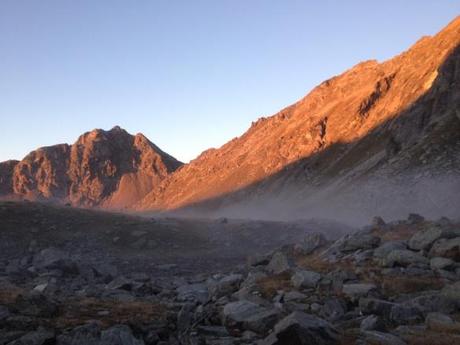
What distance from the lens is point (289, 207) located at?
98750 mm

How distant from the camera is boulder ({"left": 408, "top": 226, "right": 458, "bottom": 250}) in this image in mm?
23844

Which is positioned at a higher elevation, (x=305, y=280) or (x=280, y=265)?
(x=305, y=280)

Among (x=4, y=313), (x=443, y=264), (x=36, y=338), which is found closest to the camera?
(x=36, y=338)

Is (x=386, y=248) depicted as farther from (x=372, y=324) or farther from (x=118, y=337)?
(x=118, y=337)

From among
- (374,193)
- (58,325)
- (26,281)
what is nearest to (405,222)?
(26,281)

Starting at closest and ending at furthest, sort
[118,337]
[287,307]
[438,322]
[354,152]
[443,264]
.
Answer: [118,337] < [438,322] < [287,307] < [443,264] < [354,152]

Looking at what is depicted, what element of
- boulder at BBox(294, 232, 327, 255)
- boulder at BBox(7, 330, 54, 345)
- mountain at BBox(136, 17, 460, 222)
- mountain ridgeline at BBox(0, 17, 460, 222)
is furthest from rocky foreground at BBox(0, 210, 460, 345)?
mountain at BBox(136, 17, 460, 222)

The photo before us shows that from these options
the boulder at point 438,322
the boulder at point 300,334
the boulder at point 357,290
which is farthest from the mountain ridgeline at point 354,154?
the boulder at point 300,334

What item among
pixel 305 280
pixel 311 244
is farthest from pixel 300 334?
pixel 311 244

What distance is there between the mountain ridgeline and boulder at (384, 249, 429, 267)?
34103mm

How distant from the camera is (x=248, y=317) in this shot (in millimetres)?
14547

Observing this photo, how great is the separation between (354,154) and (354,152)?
104cm

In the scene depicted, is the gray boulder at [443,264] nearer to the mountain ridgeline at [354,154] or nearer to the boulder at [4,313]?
the boulder at [4,313]

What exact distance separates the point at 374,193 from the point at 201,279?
43.6 meters
